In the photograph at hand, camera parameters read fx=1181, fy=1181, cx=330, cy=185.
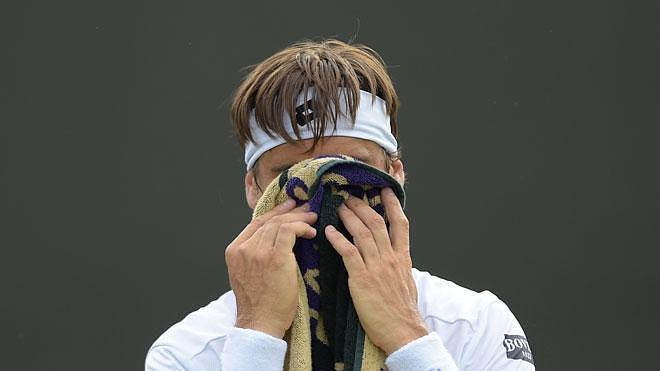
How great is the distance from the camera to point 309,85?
2.10m

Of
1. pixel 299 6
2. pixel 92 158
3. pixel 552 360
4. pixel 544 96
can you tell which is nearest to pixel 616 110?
pixel 544 96

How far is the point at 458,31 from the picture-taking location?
3332mm

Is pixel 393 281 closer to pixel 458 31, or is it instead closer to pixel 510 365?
pixel 510 365

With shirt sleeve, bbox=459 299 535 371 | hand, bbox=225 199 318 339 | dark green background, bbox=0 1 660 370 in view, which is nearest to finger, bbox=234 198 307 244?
hand, bbox=225 199 318 339

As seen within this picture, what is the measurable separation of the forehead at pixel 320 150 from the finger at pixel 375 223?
0.43 feet

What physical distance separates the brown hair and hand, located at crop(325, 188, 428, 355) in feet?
0.62

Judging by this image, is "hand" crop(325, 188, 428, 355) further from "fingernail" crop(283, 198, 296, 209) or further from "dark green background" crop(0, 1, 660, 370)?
"dark green background" crop(0, 1, 660, 370)

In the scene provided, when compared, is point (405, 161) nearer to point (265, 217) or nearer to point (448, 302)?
point (448, 302)

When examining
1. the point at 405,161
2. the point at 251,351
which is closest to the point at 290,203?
the point at 251,351

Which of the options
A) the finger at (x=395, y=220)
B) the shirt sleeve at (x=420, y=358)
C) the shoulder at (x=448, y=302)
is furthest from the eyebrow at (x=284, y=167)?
the shirt sleeve at (x=420, y=358)

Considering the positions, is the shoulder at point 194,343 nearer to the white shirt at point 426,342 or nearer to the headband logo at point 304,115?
the white shirt at point 426,342

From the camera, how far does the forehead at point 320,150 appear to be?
6.73 feet

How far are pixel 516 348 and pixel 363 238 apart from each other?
34cm

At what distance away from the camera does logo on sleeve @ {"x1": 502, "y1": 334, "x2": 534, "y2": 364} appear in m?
2.00
